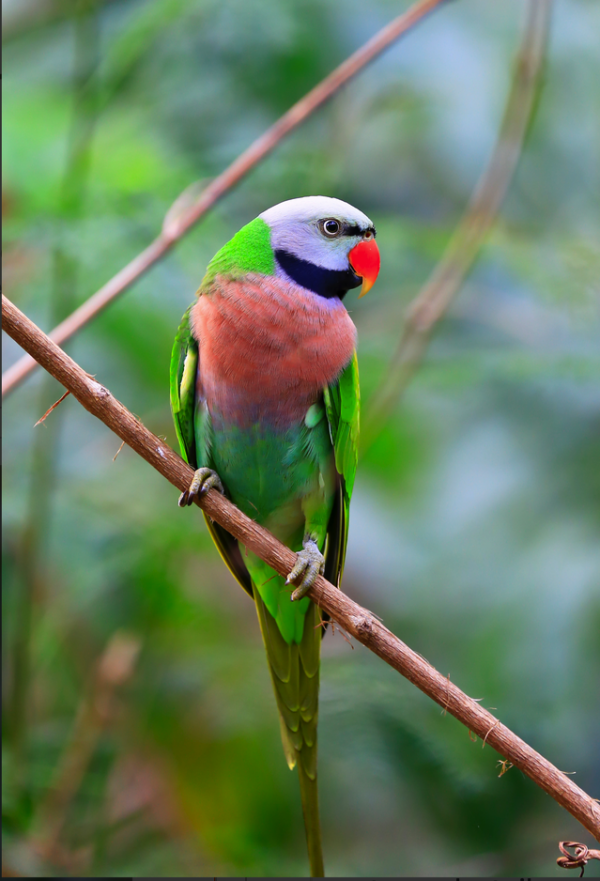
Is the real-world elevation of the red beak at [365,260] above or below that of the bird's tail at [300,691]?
above

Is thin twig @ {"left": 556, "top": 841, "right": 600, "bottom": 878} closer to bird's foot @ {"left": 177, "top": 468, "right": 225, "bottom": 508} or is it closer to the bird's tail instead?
the bird's tail

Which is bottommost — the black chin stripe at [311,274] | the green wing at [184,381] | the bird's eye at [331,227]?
the green wing at [184,381]

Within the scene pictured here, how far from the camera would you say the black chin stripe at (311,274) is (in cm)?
138

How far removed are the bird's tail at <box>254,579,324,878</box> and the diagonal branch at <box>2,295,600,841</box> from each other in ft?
1.03

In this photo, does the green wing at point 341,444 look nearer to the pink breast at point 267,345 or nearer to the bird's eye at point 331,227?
the pink breast at point 267,345

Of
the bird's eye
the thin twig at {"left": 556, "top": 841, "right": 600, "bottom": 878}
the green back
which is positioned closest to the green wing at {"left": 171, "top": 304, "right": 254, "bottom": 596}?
the green back

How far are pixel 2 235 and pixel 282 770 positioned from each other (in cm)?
200

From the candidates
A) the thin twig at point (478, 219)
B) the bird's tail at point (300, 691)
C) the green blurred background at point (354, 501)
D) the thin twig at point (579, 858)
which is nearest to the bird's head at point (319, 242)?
the thin twig at point (478, 219)

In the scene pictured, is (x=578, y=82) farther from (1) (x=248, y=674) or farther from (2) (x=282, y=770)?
(2) (x=282, y=770)

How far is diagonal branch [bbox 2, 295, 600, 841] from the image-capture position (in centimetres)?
101

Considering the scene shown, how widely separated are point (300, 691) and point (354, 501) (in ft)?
3.64

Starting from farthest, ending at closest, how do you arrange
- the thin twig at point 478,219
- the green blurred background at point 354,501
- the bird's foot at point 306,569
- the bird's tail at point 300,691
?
the green blurred background at point 354,501, the thin twig at point 478,219, the bird's tail at point 300,691, the bird's foot at point 306,569

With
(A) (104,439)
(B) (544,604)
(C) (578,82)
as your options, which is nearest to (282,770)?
(B) (544,604)

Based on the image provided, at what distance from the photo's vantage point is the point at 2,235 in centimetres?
224
